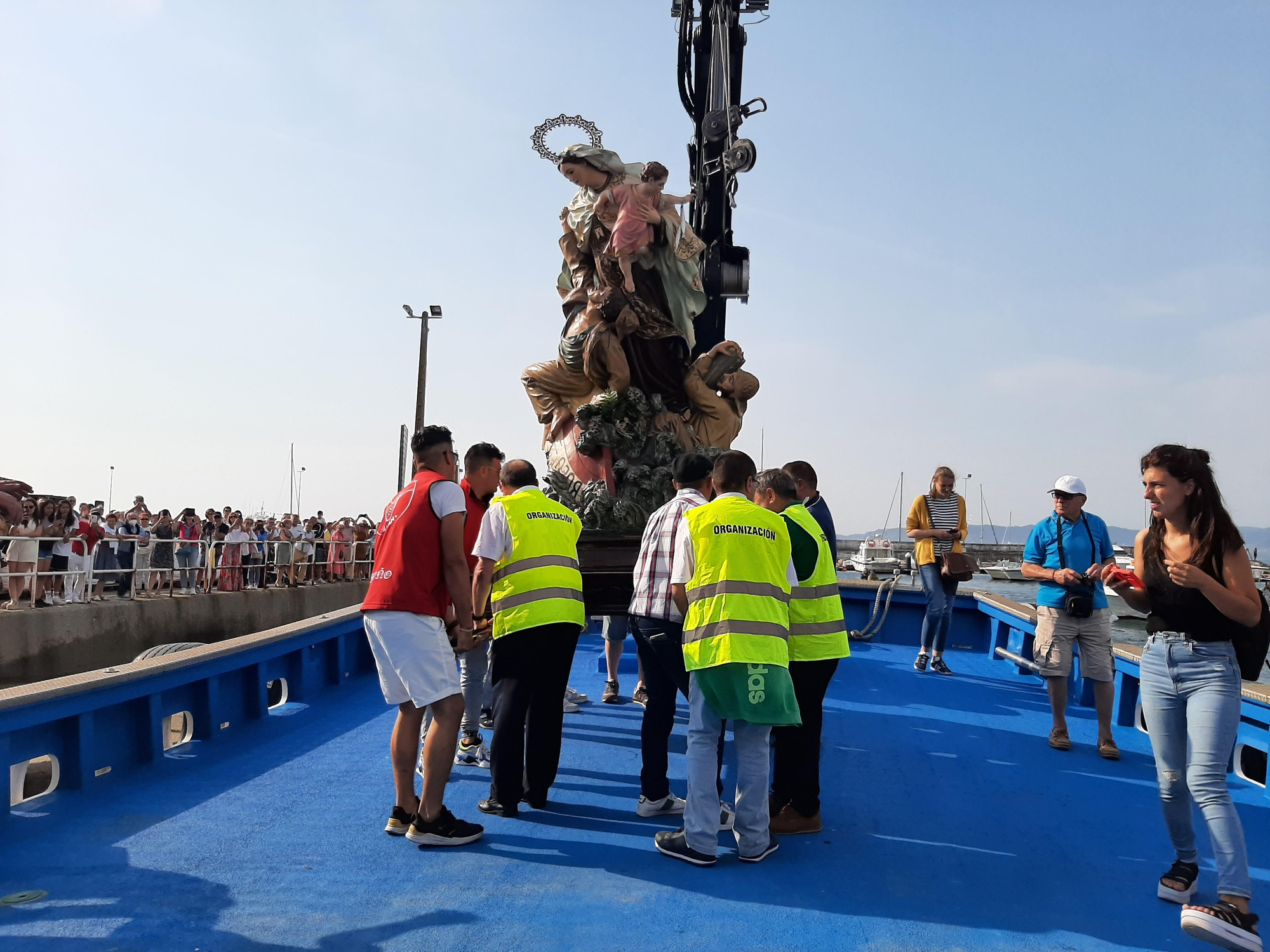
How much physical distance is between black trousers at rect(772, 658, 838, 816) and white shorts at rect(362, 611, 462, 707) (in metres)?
1.46

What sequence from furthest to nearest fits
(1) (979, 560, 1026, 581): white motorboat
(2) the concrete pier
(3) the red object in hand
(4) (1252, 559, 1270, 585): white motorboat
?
1. (1) (979, 560, 1026, 581): white motorboat
2. (2) the concrete pier
3. (3) the red object in hand
4. (4) (1252, 559, 1270, 585): white motorboat

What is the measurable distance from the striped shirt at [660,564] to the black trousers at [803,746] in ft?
2.14

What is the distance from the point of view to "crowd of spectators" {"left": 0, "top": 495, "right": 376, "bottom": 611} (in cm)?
1169

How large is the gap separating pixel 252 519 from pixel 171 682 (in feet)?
45.8

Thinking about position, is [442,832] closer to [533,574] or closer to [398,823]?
[398,823]

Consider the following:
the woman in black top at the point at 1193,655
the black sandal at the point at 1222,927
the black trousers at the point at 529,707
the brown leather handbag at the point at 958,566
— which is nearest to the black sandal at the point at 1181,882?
the woman in black top at the point at 1193,655

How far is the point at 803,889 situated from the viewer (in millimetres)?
3277

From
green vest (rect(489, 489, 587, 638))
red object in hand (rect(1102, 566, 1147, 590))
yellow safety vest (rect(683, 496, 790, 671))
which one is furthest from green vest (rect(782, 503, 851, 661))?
red object in hand (rect(1102, 566, 1147, 590))

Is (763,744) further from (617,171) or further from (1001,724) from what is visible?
(617,171)

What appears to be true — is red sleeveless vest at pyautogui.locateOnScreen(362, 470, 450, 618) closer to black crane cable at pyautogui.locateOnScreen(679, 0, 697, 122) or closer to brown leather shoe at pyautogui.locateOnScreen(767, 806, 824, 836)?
brown leather shoe at pyautogui.locateOnScreen(767, 806, 824, 836)

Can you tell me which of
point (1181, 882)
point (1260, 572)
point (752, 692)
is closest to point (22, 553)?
point (752, 692)

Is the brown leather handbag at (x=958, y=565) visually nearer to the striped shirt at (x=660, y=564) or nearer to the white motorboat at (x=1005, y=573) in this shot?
the striped shirt at (x=660, y=564)

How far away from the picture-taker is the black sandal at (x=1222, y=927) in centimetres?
279

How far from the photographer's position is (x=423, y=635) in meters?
3.62
